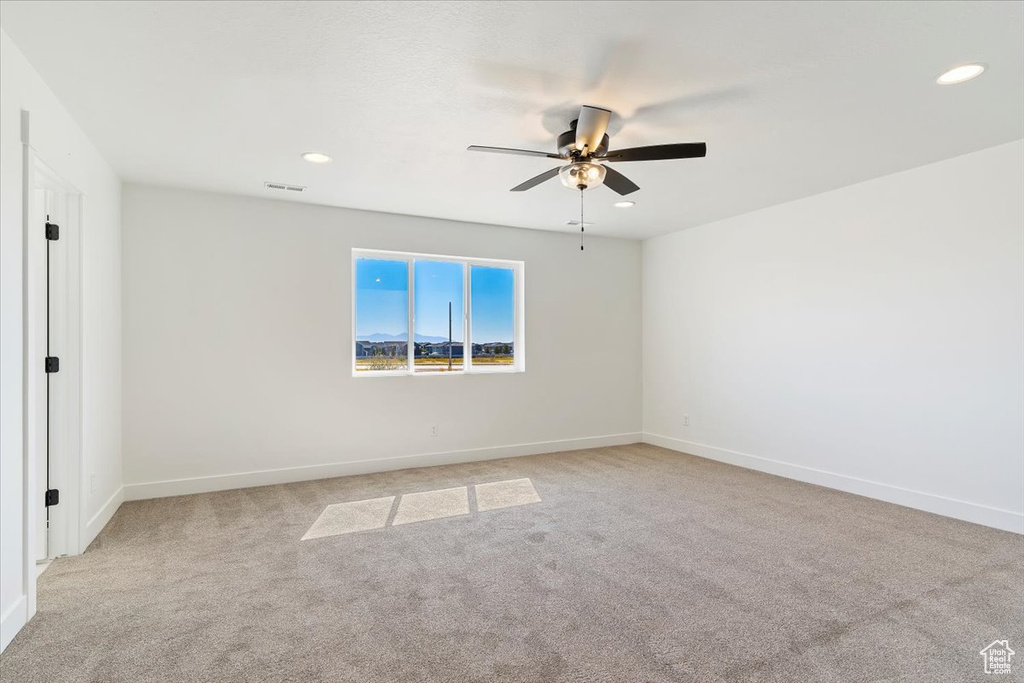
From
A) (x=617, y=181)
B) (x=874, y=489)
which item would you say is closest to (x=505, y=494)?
(x=617, y=181)

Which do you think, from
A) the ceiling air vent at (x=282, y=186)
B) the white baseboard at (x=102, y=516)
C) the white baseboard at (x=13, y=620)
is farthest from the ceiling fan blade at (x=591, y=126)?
the white baseboard at (x=102, y=516)

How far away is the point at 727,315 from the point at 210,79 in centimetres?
491

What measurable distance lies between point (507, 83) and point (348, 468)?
372 centimetres

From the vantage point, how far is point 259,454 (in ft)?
14.7

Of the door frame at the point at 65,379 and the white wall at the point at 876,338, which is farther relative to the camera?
the white wall at the point at 876,338

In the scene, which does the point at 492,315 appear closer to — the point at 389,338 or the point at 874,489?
the point at 389,338

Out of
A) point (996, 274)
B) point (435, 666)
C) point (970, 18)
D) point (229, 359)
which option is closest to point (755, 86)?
point (970, 18)

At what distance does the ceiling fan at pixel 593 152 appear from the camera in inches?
105

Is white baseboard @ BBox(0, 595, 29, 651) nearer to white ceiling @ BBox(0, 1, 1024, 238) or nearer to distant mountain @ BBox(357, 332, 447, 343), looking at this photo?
white ceiling @ BBox(0, 1, 1024, 238)

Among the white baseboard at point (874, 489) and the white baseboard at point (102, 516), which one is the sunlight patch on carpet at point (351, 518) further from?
the white baseboard at point (874, 489)

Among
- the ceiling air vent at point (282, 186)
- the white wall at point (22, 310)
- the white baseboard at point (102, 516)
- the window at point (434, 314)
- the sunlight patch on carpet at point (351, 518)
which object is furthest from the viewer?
the window at point (434, 314)

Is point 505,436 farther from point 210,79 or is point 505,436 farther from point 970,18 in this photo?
point 970,18

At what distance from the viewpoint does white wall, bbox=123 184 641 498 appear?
163 inches

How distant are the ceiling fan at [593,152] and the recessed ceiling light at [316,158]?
1240 millimetres
